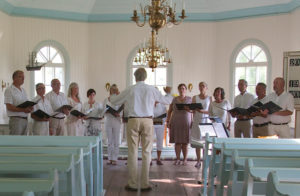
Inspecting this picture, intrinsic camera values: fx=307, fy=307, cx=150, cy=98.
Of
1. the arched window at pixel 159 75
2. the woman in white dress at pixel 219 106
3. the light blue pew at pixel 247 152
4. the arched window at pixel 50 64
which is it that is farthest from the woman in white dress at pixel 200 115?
the arched window at pixel 50 64

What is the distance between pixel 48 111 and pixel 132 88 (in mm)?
1647

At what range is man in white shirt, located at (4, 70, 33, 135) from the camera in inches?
183

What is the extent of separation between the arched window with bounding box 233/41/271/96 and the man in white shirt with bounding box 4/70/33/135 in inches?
253

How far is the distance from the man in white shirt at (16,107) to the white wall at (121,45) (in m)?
4.52

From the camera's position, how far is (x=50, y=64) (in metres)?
9.53

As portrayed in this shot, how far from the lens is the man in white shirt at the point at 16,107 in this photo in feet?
15.3

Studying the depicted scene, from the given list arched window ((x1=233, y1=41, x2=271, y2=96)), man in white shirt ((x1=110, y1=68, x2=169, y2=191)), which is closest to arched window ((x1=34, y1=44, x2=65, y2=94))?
arched window ((x1=233, y1=41, x2=271, y2=96))

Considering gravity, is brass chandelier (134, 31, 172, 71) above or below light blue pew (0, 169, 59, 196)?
above

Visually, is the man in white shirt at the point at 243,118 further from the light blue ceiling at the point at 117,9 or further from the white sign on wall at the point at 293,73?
the light blue ceiling at the point at 117,9

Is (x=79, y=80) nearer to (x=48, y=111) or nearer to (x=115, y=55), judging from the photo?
(x=115, y=55)

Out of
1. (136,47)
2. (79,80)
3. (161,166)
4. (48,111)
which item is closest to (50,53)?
(79,80)

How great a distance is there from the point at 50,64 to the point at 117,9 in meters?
2.75

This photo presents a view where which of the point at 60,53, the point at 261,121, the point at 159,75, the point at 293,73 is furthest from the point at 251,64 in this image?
the point at 60,53

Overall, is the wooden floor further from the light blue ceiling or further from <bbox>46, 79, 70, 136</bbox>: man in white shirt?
the light blue ceiling
